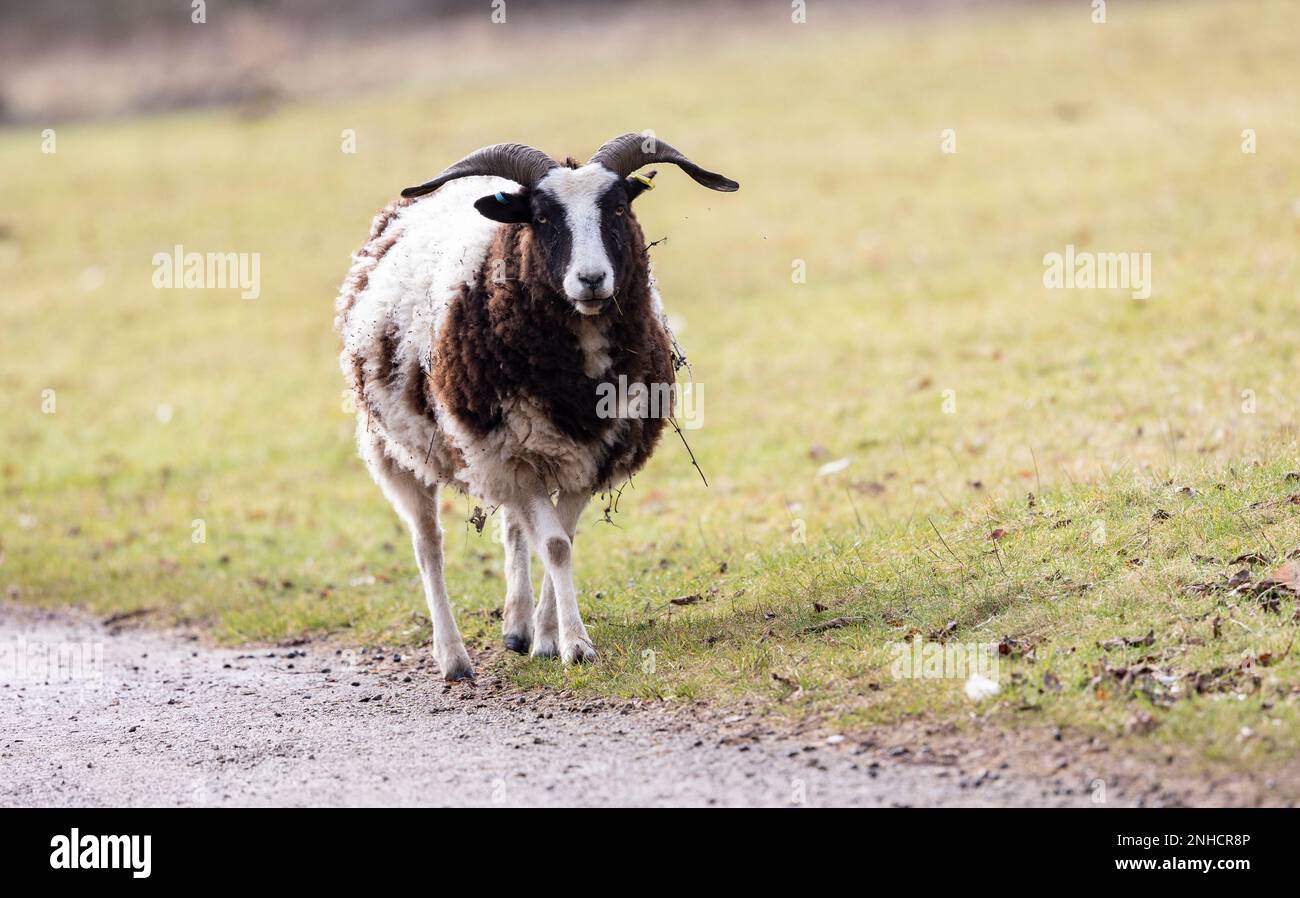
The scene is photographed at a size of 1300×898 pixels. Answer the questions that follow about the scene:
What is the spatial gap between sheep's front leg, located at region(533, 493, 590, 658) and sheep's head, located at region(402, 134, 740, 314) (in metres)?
1.23

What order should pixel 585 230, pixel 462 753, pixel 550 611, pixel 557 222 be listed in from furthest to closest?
pixel 550 611 → pixel 557 222 → pixel 585 230 → pixel 462 753

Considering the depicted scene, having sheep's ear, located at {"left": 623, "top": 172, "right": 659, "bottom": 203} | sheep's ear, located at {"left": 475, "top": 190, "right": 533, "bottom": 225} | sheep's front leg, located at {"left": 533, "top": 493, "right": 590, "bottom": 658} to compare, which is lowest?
sheep's front leg, located at {"left": 533, "top": 493, "right": 590, "bottom": 658}

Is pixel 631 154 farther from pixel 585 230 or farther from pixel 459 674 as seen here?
pixel 459 674

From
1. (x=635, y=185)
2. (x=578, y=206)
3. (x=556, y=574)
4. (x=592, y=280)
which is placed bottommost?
(x=556, y=574)

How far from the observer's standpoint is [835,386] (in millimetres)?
14852

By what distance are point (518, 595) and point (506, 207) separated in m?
2.36

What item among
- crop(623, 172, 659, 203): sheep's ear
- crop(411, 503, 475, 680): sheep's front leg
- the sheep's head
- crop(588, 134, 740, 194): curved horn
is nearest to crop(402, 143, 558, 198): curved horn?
the sheep's head

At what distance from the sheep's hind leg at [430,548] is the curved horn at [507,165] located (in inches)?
73.1

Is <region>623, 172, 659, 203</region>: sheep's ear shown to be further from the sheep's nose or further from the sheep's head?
the sheep's nose

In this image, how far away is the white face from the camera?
302 inches

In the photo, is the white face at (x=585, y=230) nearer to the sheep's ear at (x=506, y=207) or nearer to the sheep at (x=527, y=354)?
the sheep at (x=527, y=354)

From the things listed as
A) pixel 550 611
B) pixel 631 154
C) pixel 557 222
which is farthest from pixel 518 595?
pixel 631 154

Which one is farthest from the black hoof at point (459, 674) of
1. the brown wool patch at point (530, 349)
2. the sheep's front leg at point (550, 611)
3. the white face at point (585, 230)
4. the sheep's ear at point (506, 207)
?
the sheep's ear at point (506, 207)
